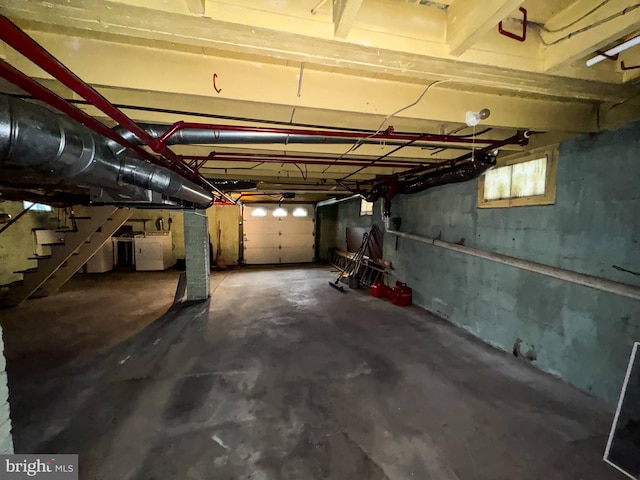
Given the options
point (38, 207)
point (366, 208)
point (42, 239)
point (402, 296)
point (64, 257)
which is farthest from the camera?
point (366, 208)

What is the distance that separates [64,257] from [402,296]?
624 cm

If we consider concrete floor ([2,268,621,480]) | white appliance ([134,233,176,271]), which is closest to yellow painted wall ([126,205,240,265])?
white appliance ([134,233,176,271])

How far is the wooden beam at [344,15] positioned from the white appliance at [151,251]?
26.3 feet

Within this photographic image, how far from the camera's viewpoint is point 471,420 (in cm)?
196

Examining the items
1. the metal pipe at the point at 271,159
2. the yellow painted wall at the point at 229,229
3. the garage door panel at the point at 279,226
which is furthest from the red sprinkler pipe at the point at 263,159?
the yellow painted wall at the point at 229,229

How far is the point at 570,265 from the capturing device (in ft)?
7.86

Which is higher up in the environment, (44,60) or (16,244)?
(44,60)

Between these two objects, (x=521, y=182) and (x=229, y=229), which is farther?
(x=229, y=229)

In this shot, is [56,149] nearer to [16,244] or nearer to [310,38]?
[310,38]

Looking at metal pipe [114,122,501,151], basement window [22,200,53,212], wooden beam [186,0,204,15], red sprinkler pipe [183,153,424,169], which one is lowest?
basement window [22,200,53,212]

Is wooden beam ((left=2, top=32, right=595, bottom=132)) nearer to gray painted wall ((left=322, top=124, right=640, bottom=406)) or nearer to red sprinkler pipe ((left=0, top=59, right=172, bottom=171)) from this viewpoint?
red sprinkler pipe ((left=0, top=59, right=172, bottom=171))

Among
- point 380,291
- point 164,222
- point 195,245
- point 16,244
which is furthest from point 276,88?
point 164,222

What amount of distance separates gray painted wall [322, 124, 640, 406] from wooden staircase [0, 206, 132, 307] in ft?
21.3

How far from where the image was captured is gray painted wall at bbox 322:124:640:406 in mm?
2055
